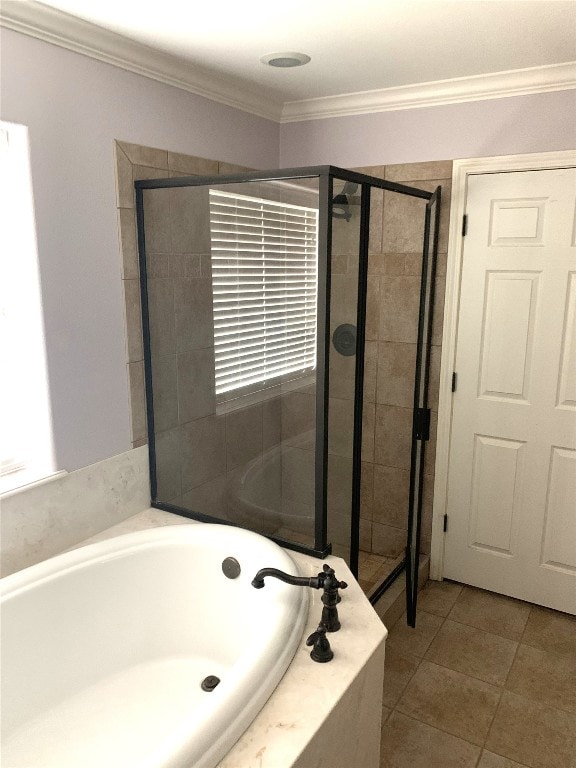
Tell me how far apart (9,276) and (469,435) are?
6.82 feet

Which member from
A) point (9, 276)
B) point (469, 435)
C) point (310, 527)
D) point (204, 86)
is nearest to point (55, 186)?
point (9, 276)

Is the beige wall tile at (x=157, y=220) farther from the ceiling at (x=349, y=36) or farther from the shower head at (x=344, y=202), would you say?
the shower head at (x=344, y=202)

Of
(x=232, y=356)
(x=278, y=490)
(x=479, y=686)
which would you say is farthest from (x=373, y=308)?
(x=479, y=686)

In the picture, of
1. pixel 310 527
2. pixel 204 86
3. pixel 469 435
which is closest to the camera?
pixel 310 527

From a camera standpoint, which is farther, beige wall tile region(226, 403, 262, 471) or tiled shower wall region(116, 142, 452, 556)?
beige wall tile region(226, 403, 262, 471)

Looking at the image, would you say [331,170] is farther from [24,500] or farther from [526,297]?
[24,500]

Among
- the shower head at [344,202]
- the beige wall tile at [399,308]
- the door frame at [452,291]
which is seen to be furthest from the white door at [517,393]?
the shower head at [344,202]

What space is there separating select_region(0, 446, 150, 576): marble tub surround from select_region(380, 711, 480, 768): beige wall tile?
1255 mm

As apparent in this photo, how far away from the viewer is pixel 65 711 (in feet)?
6.18

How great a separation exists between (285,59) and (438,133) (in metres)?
0.82

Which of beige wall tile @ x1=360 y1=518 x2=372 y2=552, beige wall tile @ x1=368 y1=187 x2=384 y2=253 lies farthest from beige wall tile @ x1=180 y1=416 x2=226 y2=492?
beige wall tile @ x1=368 y1=187 x2=384 y2=253

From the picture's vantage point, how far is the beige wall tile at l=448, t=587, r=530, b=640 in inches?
105

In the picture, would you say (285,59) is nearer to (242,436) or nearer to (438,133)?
(438,133)

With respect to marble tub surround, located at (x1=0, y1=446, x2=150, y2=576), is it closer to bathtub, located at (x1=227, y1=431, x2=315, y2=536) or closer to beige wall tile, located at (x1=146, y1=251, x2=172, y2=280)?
bathtub, located at (x1=227, y1=431, x2=315, y2=536)
